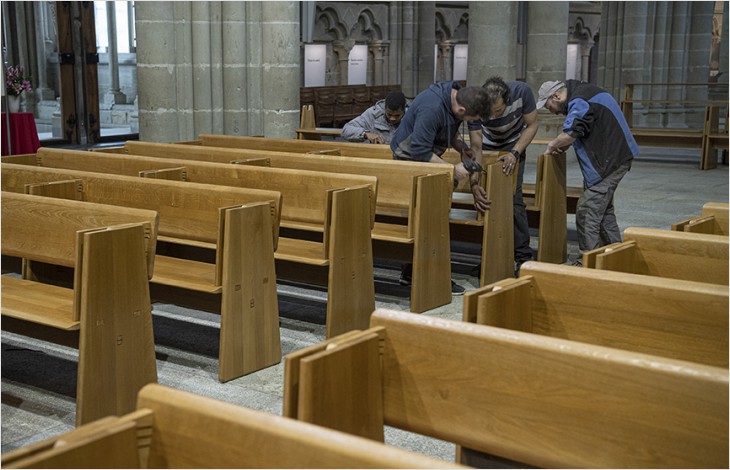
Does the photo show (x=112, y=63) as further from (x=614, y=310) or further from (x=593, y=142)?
(x=614, y=310)

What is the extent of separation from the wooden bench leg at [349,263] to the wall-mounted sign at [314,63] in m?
16.5

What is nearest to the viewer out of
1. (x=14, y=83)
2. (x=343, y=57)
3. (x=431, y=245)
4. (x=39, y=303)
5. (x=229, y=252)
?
(x=39, y=303)

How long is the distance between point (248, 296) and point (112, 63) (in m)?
14.1

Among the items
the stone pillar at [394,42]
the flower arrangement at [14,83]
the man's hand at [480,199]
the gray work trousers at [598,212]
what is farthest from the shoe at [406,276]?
the stone pillar at [394,42]

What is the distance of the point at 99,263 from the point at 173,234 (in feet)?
4.45

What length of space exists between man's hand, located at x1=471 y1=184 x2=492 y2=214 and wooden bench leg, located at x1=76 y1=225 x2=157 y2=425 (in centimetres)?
270

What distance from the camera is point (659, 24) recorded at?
20078 millimetres

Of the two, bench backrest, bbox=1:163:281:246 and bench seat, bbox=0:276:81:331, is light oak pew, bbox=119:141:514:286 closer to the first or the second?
bench backrest, bbox=1:163:281:246

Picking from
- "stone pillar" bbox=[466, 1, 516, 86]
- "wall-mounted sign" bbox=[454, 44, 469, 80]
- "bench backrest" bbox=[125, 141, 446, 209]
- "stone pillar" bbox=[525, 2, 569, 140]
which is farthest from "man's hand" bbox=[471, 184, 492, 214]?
"wall-mounted sign" bbox=[454, 44, 469, 80]

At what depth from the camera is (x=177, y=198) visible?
5.32m

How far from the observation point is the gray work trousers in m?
6.72

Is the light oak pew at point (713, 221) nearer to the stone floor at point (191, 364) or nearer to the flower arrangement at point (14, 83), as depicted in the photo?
the stone floor at point (191, 364)

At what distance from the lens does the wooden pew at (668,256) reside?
3.94m

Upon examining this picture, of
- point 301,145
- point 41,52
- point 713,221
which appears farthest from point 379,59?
point 713,221
